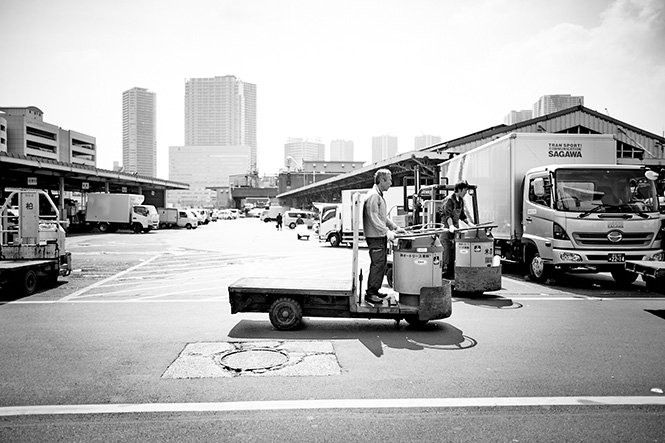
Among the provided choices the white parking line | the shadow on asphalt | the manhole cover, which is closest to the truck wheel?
the shadow on asphalt

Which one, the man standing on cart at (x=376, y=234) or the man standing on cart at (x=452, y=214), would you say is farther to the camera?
the man standing on cart at (x=452, y=214)

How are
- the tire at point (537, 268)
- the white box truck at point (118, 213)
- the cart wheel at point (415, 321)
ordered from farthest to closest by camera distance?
the white box truck at point (118, 213), the tire at point (537, 268), the cart wheel at point (415, 321)

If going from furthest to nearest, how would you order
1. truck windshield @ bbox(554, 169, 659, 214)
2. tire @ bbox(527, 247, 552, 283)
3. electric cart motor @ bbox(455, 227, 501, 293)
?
1. tire @ bbox(527, 247, 552, 283)
2. truck windshield @ bbox(554, 169, 659, 214)
3. electric cart motor @ bbox(455, 227, 501, 293)

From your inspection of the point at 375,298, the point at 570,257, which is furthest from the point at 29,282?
the point at 570,257

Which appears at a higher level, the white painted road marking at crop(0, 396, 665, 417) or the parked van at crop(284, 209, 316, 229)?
the parked van at crop(284, 209, 316, 229)

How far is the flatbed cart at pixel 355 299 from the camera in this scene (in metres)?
6.86

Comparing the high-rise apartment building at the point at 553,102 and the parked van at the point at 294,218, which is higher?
the high-rise apartment building at the point at 553,102

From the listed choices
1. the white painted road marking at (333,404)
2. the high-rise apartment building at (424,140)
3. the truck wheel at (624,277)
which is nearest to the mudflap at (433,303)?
the white painted road marking at (333,404)

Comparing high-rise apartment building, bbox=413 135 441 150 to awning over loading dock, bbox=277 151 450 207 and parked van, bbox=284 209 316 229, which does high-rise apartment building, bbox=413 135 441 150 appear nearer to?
awning over loading dock, bbox=277 151 450 207

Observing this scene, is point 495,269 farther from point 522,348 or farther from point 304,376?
point 304,376

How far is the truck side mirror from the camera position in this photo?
1158cm

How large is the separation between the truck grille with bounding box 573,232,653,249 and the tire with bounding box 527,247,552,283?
1.10 m

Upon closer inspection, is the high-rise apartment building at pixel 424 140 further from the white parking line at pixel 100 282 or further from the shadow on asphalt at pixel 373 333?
the shadow on asphalt at pixel 373 333

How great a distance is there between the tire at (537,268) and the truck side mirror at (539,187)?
142 centimetres
